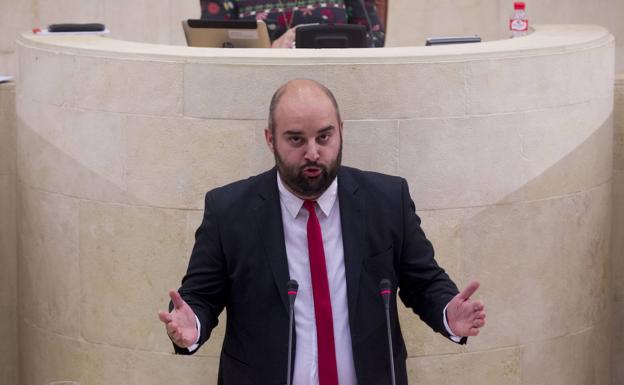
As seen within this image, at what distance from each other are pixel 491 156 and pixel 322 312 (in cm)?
169

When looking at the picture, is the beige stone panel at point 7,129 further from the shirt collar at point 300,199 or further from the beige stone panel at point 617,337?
the beige stone panel at point 617,337

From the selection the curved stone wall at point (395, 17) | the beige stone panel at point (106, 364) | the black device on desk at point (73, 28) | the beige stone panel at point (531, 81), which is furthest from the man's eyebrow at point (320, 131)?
the curved stone wall at point (395, 17)

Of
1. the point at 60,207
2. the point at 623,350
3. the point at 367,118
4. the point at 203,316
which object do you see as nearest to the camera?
the point at 203,316

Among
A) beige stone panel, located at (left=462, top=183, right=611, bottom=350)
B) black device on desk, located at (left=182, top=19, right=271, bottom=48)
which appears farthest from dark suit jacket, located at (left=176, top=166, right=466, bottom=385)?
black device on desk, located at (left=182, top=19, right=271, bottom=48)

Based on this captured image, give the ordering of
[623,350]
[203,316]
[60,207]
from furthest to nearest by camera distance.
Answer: [623,350] → [60,207] → [203,316]

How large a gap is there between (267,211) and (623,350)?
3.02 metres

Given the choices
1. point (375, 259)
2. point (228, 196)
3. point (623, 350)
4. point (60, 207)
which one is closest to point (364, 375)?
point (375, 259)

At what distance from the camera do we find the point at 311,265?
390 cm

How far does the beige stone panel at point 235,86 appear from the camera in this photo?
16.8 feet

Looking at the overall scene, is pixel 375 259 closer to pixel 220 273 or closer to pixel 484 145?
pixel 220 273

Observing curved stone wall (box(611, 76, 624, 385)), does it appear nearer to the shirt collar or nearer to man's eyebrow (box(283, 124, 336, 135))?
the shirt collar

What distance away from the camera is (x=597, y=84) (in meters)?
5.64

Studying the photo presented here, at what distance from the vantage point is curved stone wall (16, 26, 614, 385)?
5.18 m

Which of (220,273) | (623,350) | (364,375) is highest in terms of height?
(220,273)
